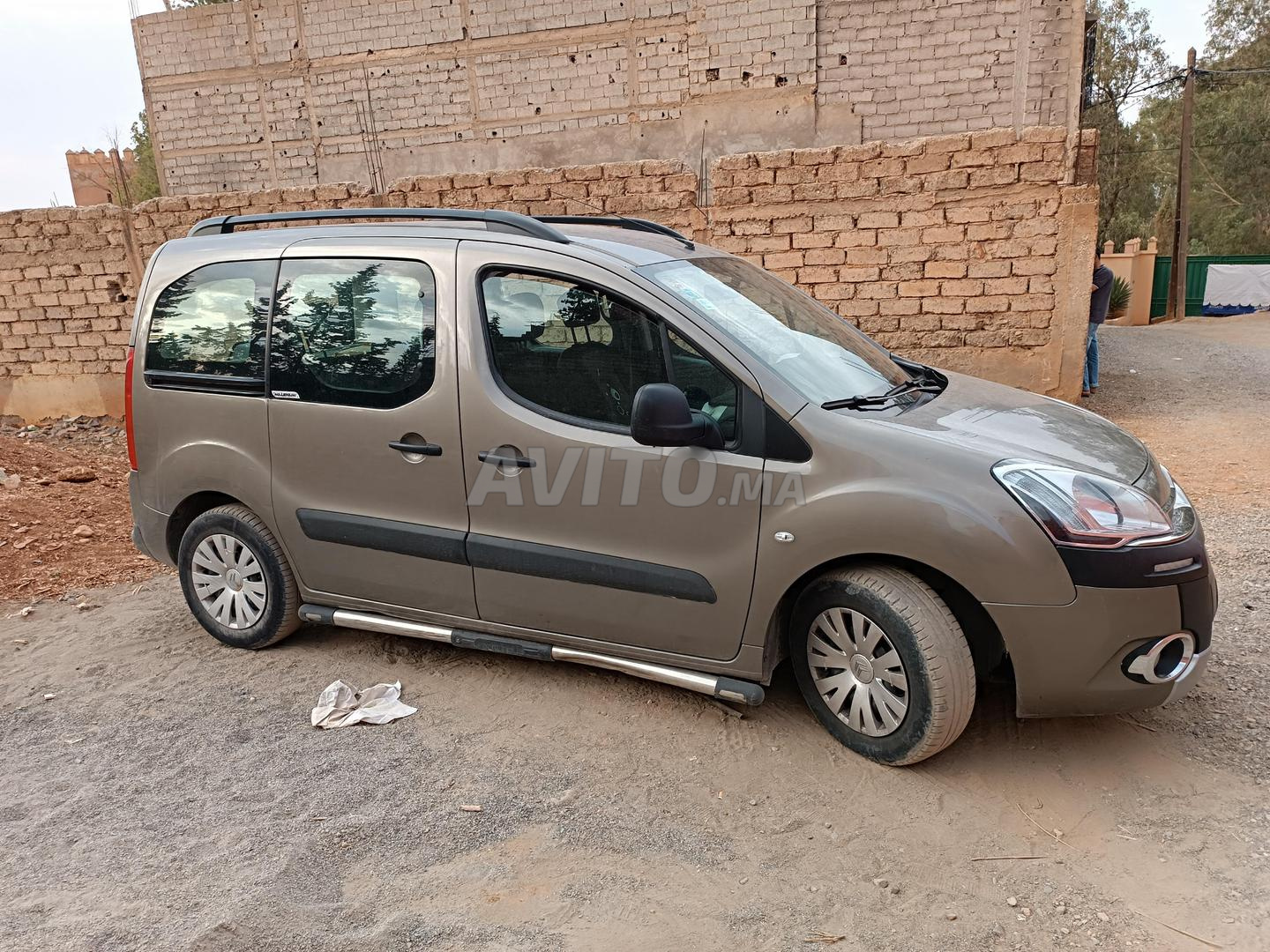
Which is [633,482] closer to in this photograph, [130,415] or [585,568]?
[585,568]

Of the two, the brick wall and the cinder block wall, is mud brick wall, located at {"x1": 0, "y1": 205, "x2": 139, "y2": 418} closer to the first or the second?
the cinder block wall

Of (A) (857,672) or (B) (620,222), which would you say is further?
(B) (620,222)

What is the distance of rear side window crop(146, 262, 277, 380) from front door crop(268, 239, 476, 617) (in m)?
0.12

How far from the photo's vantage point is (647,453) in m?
3.19

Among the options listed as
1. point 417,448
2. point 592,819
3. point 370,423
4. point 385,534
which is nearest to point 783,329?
point 417,448

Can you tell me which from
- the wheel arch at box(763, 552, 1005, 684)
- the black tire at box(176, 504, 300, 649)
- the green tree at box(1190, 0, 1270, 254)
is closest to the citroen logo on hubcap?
the wheel arch at box(763, 552, 1005, 684)

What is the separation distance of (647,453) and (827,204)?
5467 millimetres

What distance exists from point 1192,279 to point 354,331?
28.1m

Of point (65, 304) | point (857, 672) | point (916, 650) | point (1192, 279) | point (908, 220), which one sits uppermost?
point (908, 220)

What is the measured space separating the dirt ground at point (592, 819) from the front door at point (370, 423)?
559 mm

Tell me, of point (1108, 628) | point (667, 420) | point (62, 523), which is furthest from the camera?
point (62, 523)

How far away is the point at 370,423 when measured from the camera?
3.71 meters

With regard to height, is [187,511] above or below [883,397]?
below

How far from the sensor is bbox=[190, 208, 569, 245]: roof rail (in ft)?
11.7
